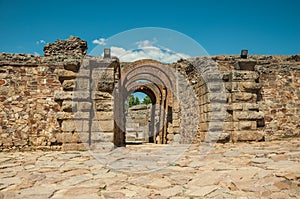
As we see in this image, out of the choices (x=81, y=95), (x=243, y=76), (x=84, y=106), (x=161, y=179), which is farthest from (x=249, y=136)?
(x=81, y=95)

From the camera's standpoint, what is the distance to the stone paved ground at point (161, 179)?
2.95 metres

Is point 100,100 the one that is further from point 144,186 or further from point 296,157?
point 296,157

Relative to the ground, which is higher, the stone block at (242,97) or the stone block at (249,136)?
the stone block at (242,97)

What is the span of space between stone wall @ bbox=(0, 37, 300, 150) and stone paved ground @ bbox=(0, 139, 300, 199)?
2070mm

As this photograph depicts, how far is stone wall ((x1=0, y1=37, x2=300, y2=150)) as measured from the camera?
22.6 feet

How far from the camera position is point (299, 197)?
2.65 m

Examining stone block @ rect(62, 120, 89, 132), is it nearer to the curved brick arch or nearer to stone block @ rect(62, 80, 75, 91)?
stone block @ rect(62, 80, 75, 91)

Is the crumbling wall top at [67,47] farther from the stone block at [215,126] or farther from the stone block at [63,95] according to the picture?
the stone block at [215,126]

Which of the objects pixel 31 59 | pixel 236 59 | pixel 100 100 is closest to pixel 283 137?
pixel 236 59

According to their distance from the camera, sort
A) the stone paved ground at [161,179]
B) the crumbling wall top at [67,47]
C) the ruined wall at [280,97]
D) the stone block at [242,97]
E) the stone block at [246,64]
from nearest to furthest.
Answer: the stone paved ground at [161,179] → the stone block at [242,97] → the stone block at [246,64] → the ruined wall at [280,97] → the crumbling wall top at [67,47]

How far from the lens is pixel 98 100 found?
6953mm

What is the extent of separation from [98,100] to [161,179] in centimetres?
384

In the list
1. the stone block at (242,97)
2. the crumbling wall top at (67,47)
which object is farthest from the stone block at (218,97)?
the crumbling wall top at (67,47)

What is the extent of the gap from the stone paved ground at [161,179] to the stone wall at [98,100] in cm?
207
